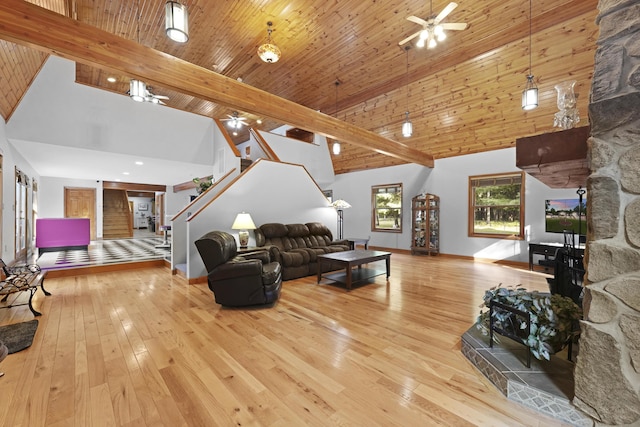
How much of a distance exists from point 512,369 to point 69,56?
449 centimetres

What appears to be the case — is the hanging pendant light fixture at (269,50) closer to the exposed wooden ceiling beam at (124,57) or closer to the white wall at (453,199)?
the exposed wooden ceiling beam at (124,57)

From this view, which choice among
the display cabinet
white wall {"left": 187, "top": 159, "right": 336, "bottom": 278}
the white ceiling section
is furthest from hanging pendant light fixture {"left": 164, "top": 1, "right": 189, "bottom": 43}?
the display cabinet

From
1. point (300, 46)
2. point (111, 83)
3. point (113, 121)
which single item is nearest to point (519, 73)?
point (300, 46)

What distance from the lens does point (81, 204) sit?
9.82 meters

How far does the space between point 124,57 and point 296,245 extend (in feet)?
13.1

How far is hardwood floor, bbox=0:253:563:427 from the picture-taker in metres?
1.58

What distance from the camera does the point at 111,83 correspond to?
659 centimetres

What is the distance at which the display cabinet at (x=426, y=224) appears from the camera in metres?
7.43

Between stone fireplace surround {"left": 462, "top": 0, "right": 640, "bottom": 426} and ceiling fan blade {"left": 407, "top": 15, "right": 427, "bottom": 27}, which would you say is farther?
ceiling fan blade {"left": 407, "top": 15, "right": 427, "bottom": 27}

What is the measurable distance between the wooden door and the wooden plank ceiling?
5.21m

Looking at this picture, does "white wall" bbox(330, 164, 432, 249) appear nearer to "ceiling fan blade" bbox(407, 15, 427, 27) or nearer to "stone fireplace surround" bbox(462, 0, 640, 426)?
"ceiling fan blade" bbox(407, 15, 427, 27)

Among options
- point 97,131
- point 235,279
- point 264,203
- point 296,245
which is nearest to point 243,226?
point 264,203

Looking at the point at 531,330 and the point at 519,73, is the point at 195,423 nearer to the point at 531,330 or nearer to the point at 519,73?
the point at 531,330

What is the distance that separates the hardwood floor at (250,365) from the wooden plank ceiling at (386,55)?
306 cm
